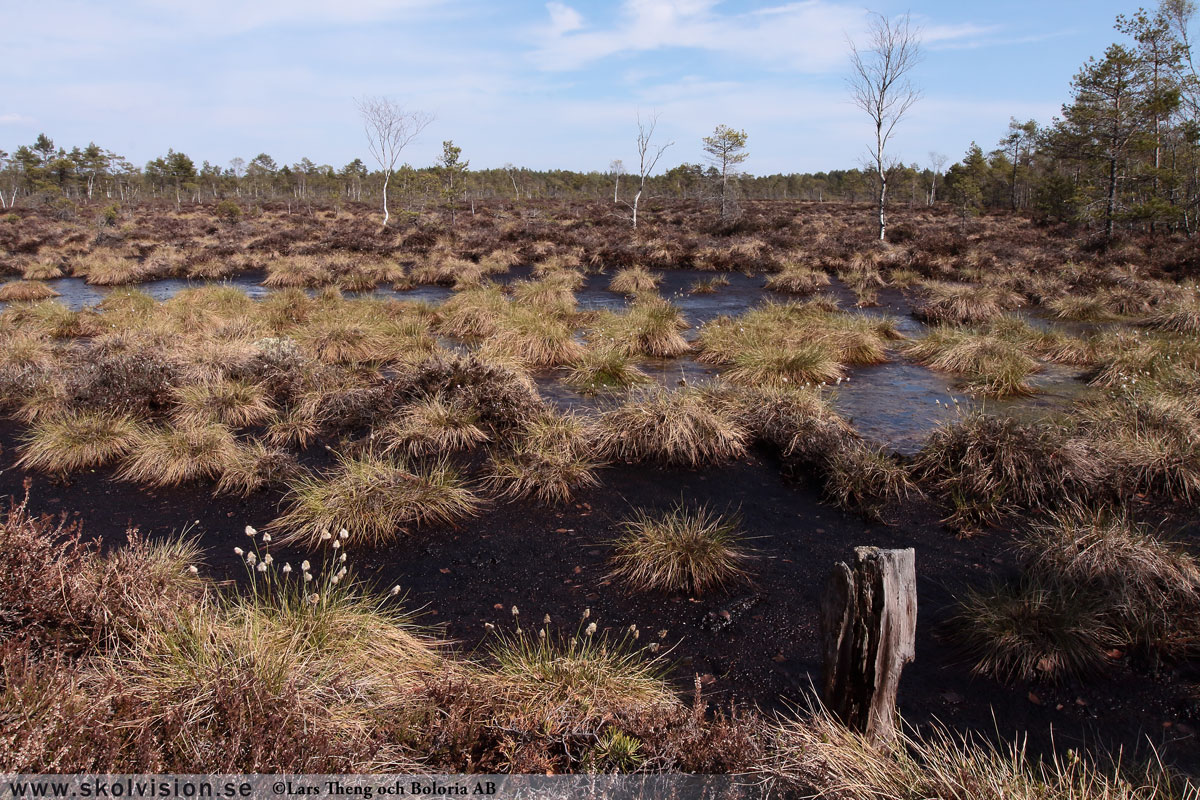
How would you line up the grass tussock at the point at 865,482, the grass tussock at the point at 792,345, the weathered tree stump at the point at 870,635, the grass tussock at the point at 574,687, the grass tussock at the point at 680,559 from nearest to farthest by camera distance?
the weathered tree stump at the point at 870,635 → the grass tussock at the point at 574,687 → the grass tussock at the point at 680,559 → the grass tussock at the point at 865,482 → the grass tussock at the point at 792,345

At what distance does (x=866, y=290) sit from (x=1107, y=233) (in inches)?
480

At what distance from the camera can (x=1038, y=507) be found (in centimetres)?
586

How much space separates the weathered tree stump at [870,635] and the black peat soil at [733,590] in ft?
2.60

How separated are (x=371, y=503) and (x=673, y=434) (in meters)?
3.17

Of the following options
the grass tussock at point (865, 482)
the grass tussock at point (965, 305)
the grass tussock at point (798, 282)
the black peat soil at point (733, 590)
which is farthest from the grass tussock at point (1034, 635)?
the grass tussock at point (798, 282)

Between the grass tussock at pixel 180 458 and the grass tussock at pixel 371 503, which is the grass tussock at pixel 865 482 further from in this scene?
the grass tussock at pixel 180 458

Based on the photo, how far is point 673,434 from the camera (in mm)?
7047

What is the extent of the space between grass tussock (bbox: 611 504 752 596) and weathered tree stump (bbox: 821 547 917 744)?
1957mm

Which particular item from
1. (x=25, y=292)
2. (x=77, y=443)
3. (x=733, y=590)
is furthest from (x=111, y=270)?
(x=733, y=590)

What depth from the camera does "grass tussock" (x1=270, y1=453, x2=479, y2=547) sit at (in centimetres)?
559

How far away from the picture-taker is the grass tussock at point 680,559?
4891mm

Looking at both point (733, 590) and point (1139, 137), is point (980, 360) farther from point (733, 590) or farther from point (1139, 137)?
point (1139, 137)

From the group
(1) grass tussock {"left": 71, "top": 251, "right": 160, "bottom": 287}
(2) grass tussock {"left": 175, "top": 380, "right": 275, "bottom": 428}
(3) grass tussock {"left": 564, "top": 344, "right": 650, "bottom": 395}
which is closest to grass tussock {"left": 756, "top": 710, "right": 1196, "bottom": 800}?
(3) grass tussock {"left": 564, "top": 344, "right": 650, "bottom": 395}

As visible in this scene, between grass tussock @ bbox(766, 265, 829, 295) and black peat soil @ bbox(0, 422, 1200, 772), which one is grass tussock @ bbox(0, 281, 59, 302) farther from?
grass tussock @ bbox(766, 265, 829, 295)
